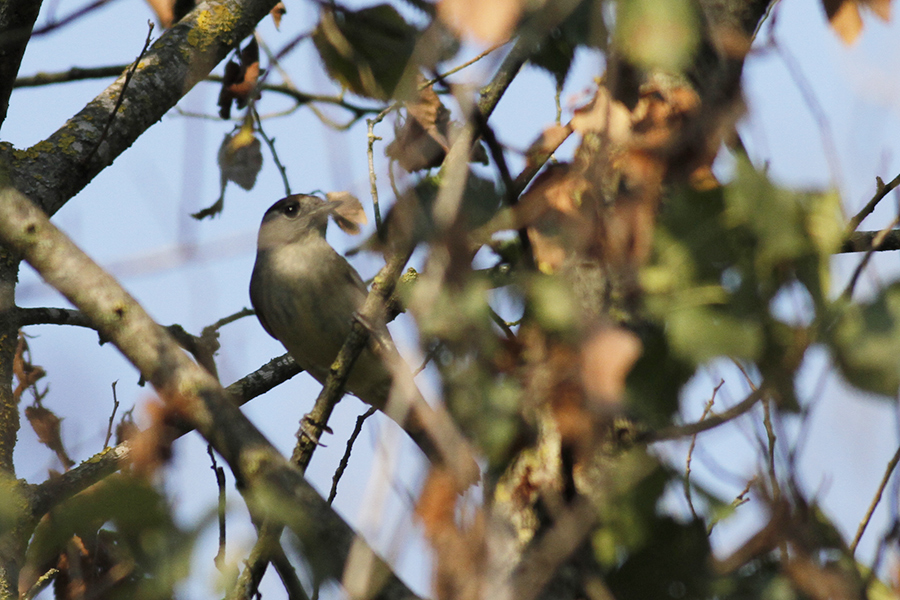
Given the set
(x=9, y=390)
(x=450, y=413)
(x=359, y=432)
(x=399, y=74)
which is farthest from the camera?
(x=9, y=390)


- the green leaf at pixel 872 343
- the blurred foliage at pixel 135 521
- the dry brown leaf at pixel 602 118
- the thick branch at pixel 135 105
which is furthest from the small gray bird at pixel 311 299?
the green leaf at pixel 872 343

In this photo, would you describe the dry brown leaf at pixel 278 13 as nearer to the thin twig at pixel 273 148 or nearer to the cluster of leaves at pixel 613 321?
the thin twig at pixel 273 148

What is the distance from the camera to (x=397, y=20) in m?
2.90

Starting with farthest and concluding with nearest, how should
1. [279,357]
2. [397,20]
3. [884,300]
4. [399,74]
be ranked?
1. [279,357]
2. [397,20]
3. [399,74]
4. [884,300]

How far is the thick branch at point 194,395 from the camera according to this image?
2145 millimetres

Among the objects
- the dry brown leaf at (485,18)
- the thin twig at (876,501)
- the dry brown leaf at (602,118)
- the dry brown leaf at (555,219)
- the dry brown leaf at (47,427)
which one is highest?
the dry brown leaf at (47,427)

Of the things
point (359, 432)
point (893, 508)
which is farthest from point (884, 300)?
point (359, 432)

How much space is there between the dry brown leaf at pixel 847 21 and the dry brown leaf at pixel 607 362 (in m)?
1.11

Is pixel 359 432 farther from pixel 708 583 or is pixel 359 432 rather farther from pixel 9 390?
pixel 708 583

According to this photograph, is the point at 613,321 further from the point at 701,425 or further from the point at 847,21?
the point at 847,21

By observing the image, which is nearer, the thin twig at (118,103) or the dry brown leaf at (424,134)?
the dry brown leaf at (424,134)

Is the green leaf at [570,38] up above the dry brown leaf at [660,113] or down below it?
above

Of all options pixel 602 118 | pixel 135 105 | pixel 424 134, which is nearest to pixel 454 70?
pixel 424 134

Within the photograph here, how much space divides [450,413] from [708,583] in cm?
62
